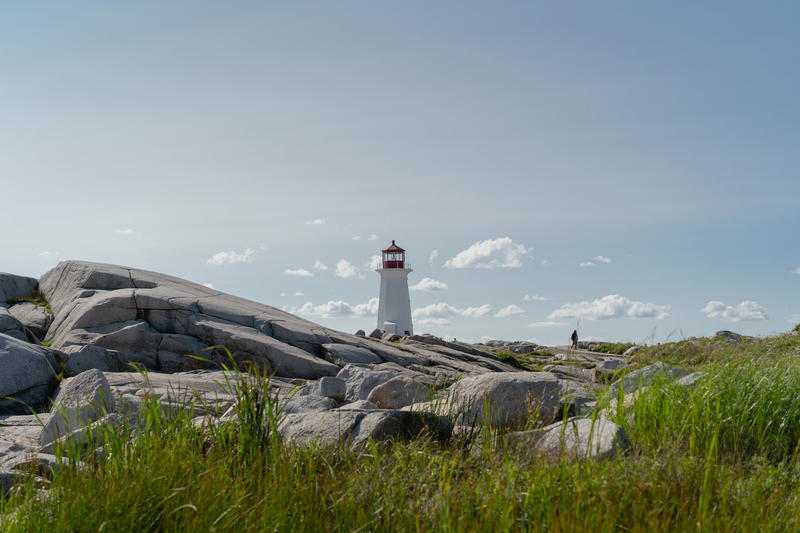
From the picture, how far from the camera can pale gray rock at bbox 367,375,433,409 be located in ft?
35.9

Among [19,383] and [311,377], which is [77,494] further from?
[311,377]

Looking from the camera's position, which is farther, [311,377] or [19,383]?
[311,377]

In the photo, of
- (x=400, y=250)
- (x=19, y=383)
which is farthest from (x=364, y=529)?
(x=400, y=250)

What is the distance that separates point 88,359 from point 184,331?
355 centimetres

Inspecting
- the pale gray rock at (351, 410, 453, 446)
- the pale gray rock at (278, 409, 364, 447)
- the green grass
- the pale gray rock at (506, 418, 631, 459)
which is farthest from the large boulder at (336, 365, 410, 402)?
the green grass

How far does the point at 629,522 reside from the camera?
471 centimetres

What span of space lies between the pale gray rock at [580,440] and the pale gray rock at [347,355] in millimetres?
11443

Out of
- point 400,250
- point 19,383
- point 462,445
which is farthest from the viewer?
point 400,250

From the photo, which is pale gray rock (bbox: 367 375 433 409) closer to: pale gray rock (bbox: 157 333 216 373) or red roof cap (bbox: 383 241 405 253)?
pale gray rock (bbox: 157 333 216 373)

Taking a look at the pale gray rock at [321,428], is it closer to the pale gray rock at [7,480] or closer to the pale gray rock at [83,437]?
the pale gray rock at [83,437]

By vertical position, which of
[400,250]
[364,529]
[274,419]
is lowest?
[364,529]

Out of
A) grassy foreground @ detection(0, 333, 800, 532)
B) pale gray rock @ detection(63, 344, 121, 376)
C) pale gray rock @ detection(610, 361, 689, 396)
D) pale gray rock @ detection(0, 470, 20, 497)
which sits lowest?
pale gray rock @ detection(0, 470, 20, 497)

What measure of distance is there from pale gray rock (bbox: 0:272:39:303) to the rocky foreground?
0.16 feet

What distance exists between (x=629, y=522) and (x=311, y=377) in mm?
12618
